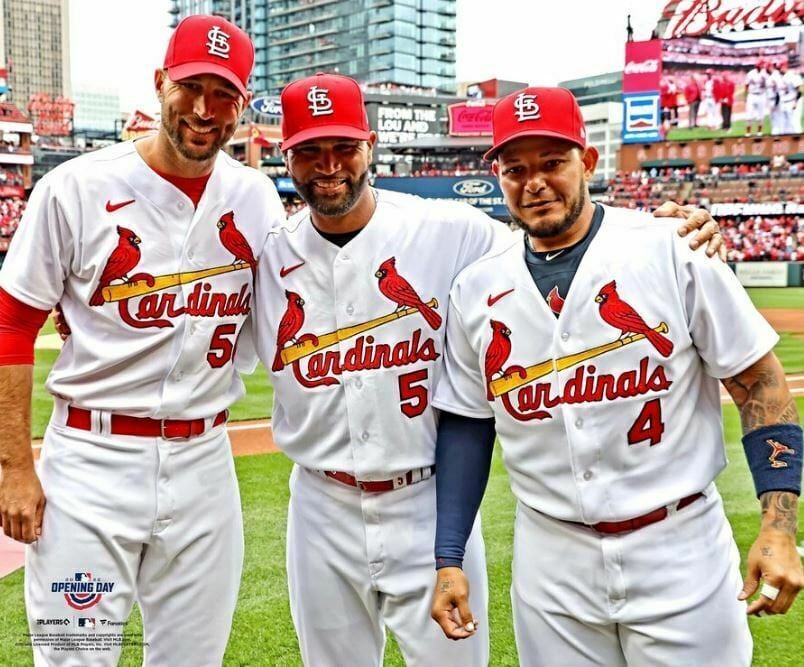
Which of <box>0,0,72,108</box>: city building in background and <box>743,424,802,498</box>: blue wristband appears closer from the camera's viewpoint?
<box>743,424,802,498</box>: blue wristband

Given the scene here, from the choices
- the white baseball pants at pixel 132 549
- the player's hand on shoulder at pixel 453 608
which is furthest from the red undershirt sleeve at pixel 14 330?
the player's hand on shoulder at pixel 453 608

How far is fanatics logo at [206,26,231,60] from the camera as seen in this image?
2533mm

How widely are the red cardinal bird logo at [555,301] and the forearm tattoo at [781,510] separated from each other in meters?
0.65

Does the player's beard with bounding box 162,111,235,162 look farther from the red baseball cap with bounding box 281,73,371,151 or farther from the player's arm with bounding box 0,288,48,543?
the player's arm with bounding box 0,288,48,543

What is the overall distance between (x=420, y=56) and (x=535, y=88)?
299 feet

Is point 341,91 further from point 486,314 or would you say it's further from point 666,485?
point 666,485

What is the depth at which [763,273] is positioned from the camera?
2516cm

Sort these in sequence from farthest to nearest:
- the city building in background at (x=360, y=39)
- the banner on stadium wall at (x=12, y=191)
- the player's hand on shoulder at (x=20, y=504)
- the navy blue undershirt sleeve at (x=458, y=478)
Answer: the city building in background at (x=360, y=39), the banner on stadium wall at (x=12, y=191), the player's hand on shoulder at (x=20, y=504), the navy blue undershirt sleeve at (x=458, y=478)

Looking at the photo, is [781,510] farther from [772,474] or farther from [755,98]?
[755,98]

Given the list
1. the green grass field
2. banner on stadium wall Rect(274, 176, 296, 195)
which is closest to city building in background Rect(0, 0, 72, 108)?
banner on stadium wall Rect(274, 176, 296, 195)

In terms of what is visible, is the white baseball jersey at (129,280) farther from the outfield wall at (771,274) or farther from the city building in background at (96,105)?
the city building in background at (96,105)

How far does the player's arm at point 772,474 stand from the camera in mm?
1900

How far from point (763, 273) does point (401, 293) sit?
25017mm

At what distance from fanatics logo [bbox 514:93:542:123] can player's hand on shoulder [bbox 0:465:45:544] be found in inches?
66.8
